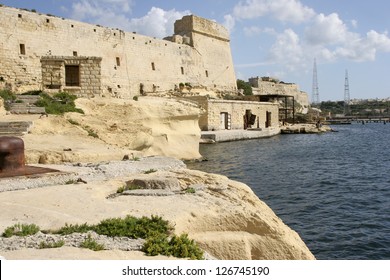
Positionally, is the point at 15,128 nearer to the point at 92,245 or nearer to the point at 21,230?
the point at 21,230

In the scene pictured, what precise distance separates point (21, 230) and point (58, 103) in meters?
12.2

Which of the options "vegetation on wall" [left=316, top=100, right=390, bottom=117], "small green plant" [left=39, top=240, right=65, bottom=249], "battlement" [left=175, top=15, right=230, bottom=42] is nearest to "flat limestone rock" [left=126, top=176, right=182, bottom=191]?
"small green plant" [left=39, top=240, right=65, bottom=249]

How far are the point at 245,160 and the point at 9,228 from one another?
15.9 metres

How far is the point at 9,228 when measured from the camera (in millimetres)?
4844

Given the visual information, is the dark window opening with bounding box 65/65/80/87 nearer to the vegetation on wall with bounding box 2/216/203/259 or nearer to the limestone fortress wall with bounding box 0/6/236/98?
the limestone fortress wall with bounding box 0/6/236/98

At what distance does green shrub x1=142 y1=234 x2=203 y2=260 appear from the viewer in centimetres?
447

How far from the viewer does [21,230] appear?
4.90 m

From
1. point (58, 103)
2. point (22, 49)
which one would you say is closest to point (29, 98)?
point (58, 103)

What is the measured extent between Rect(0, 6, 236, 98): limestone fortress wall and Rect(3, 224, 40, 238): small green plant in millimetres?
14136

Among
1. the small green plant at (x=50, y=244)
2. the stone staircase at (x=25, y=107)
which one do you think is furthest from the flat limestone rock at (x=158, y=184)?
the stone staircase at (x=25, y=107)

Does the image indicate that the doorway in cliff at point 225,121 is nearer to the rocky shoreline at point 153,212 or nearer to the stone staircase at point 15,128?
the stone staircase at point 15,128

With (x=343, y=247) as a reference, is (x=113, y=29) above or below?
above
